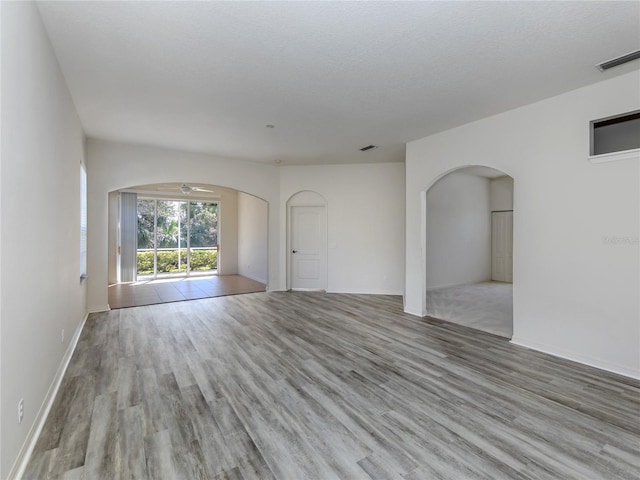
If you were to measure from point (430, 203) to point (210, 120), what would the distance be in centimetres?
529

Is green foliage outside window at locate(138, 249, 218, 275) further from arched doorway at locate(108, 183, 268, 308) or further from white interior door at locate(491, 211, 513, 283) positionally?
white interior door at locate(491, 211, 513, 283)

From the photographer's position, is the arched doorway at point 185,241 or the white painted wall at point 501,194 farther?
the white painted wall at point 501,194

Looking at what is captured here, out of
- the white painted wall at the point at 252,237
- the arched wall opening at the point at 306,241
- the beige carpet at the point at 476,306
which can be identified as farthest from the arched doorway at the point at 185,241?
the beige carpet at the point at 476,306

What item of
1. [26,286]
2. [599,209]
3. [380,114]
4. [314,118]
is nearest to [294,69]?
[314,118]

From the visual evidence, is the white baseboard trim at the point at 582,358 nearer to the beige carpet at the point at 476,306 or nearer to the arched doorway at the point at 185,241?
the beige carpet at the point at 476,306

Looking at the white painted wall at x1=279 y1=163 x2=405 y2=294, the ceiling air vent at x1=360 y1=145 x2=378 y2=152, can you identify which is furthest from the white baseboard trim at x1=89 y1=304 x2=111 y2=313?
the ceiling air vent at x1=360 y1=145 x2=378 y2=152

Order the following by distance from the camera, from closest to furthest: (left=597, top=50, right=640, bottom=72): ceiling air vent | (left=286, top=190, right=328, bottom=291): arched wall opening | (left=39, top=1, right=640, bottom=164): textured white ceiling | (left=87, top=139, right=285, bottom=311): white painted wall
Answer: (left=39, top=1, right=640, bottom=164): textured white ceiling
(left=597, top=50, right=640, bottom=72): ceiling air vent
(left=87, top=139, right=285, bottom=311): white painted wall
(left=286, top=190, right=328, bottom=291): arched wall opening

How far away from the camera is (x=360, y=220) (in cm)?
722

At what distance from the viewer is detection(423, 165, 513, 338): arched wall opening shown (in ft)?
22.7

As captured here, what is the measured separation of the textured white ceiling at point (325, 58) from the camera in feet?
7.20

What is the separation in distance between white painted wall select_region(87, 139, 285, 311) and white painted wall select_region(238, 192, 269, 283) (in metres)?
1.69

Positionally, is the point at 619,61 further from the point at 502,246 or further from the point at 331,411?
the point at 502,246

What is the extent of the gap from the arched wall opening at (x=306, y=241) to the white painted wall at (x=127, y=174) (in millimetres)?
1263

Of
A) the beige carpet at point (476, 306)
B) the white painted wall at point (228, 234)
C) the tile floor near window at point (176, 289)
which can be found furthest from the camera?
the white painted wall at point (228, 234)
